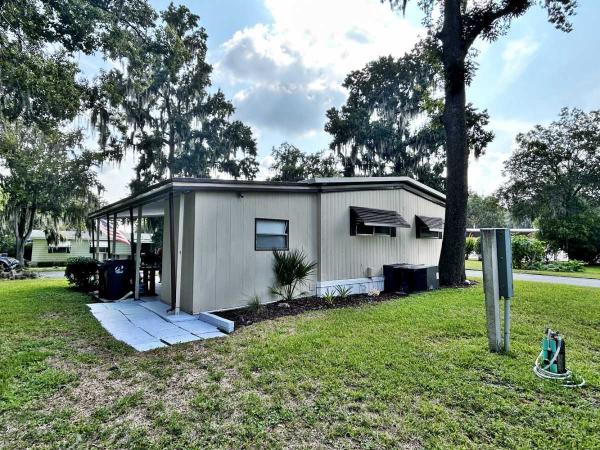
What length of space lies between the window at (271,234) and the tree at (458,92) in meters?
5.16

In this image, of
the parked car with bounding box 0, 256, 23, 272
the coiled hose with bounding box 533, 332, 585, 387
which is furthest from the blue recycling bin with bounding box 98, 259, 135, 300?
the parked car with bounding box 0, 256, 23, 272

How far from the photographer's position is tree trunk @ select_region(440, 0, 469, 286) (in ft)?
32.1

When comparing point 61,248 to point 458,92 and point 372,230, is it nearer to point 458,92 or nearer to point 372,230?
point 372,230

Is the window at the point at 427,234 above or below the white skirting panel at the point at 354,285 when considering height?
above

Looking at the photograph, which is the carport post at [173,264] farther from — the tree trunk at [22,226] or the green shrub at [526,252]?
the tree trunk at [22,226]

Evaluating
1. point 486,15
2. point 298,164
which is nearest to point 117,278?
point 486,15

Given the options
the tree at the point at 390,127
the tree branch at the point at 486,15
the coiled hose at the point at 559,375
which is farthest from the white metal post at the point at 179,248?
the tree at the point at 390,127

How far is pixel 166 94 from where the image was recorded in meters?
19.2

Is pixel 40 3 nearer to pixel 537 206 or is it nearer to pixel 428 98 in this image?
pixel 428 98

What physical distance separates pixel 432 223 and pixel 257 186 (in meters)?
6.60

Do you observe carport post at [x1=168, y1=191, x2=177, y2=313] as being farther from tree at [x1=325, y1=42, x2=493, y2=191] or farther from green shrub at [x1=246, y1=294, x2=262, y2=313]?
tree at [x1=325, y1=42, x2=493, y2=191]

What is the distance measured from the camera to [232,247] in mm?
6797

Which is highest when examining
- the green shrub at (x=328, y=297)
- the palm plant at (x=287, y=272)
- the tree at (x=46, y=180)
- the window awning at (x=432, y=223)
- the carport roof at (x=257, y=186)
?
the tree at (x=46, y=180)

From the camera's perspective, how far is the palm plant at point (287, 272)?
7.34m
